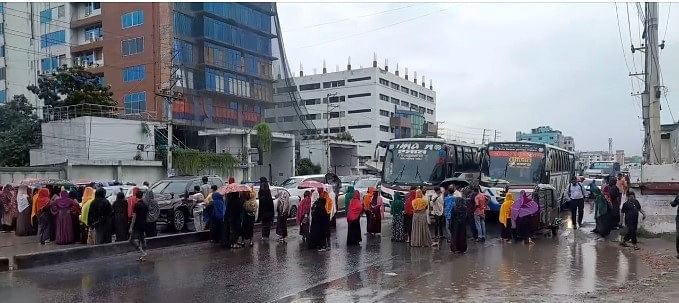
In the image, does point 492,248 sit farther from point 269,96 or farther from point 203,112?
point 269,96

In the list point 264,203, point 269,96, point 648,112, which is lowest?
point 264,203

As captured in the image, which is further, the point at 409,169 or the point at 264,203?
the point at 409,169

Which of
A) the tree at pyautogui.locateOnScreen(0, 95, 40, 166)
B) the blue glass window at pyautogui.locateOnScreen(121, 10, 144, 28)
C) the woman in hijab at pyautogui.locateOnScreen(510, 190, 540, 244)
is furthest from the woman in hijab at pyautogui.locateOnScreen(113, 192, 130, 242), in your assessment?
the blue glass window at pyautogui.locateOnScreen(121, 10, 144, 28)

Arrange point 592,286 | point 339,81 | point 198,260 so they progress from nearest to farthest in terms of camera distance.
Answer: point 592,286 → point 198,260 → point 339,81

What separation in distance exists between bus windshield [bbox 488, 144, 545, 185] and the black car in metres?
10.7

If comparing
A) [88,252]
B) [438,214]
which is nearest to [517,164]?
[438,214]

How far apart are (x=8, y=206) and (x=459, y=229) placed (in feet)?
46.9

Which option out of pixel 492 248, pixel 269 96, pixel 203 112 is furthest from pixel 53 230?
pixel 269 96

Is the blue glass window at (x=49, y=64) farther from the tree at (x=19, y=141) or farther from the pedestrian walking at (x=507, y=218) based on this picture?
the pedestrian walking at (x=507, y=218)

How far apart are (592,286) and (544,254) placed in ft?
13.3

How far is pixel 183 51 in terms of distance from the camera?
53.3 m

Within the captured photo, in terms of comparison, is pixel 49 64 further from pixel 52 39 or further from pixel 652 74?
pixel 652 74

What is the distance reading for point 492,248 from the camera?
15023 millimetres

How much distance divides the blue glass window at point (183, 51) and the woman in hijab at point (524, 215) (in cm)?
4168
